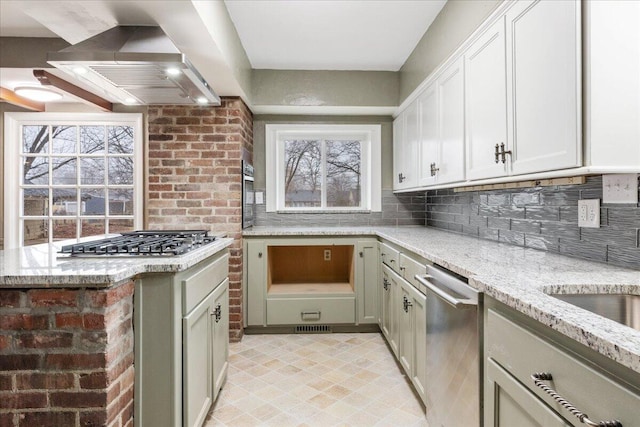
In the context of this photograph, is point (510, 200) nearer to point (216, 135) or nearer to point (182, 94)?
point (182, 94)

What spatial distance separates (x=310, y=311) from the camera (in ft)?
10.9

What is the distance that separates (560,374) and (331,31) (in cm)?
265

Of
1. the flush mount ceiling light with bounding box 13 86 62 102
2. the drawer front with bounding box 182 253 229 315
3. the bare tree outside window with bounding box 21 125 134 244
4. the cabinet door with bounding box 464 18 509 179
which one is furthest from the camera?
the bare tree outside window with bounding box 21 125 134 244

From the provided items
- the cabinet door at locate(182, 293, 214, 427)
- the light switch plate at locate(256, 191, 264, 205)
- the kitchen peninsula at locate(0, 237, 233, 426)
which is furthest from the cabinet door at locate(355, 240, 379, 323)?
the kitchen peninsula at locate(0, 237, 233, 426)

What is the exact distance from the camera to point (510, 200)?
7.39ft

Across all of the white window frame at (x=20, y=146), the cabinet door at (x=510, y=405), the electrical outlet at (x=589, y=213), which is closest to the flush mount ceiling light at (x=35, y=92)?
the white window frame at (x=20, y=146)

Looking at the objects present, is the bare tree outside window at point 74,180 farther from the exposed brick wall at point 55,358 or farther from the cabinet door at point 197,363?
the exposed brick wall at point 55,358

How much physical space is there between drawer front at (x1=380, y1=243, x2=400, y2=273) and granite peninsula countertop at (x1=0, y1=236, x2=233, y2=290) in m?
1.38

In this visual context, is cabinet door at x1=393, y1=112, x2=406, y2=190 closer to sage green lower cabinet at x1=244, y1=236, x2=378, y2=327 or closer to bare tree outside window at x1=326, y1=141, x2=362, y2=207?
bare tree outside window at x1=326, y1=141, x2=362, y2=207

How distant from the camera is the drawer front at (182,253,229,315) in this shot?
5.22 ft

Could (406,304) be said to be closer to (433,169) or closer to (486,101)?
(433,169)

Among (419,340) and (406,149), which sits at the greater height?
(406,149)

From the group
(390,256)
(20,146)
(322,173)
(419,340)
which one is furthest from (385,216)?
(20,146)

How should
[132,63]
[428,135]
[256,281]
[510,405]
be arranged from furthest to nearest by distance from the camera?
[256,281] → [428,135] → [132,63] → [510,405]
